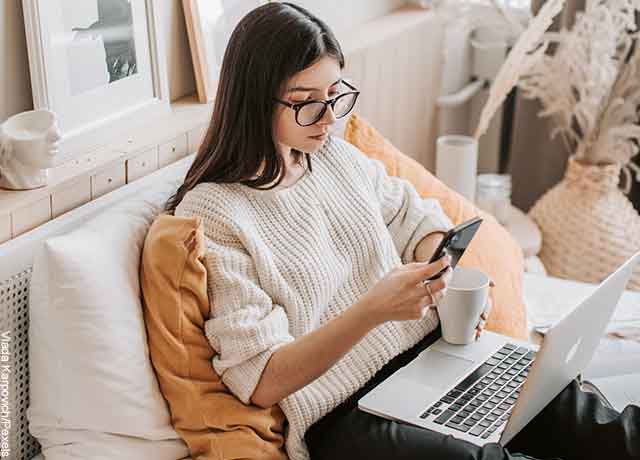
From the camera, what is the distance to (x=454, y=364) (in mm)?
1689

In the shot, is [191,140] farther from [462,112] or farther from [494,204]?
[462,112]

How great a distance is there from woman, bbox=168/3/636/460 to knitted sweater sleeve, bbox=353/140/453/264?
0.10 metres

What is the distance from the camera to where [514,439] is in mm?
1603

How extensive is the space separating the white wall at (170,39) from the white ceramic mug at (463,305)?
71 centimetres

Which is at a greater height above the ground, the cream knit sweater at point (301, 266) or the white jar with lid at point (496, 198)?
the cream knit sweater at point (301, 266)

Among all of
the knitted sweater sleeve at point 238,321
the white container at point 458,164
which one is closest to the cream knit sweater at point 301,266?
the knitted sweater sleeve at point 238,321

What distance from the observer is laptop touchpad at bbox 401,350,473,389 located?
163 cm

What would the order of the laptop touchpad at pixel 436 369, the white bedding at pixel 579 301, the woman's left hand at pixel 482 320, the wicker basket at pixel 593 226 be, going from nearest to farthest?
the laptop touchpad at pixel 436 369, the woman's left hand at pixel 482 320, the white bedding at pixel 579 301, the wicker basket at pixel 593 226

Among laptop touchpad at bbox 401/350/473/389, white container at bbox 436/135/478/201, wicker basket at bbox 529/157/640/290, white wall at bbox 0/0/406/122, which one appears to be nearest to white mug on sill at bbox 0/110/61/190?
white wall at bbox 0/0/406/122

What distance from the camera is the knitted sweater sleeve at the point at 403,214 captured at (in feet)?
6.04

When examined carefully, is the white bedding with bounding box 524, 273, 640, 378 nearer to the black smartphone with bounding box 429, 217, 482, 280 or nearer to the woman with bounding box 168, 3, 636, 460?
the woman with bounding box 168, 3, 636, 460

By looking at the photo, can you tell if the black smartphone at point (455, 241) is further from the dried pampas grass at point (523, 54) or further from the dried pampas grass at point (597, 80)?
the dried pampas grass at point (597, 80)

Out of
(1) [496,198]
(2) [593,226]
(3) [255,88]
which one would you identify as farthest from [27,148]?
(2) [593,226]

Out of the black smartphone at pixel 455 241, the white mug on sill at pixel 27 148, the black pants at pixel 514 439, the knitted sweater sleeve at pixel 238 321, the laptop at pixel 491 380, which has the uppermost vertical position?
the white mug on sill at pixel 27 148
